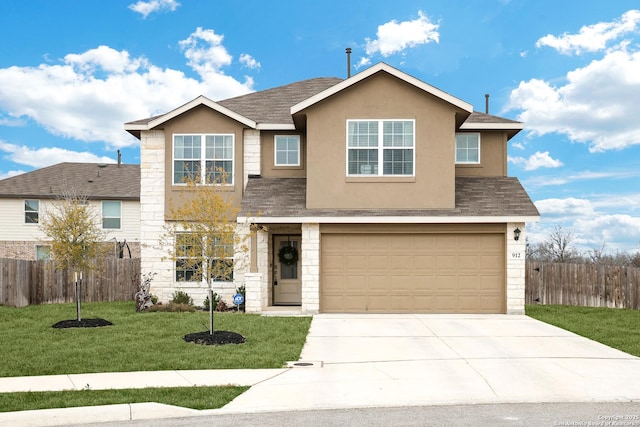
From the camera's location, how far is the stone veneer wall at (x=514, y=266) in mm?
18234

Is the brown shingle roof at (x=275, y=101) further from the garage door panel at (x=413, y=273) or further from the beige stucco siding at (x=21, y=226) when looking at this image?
the beige stucco siding at (x=21, y=226)

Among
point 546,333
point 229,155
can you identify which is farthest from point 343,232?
point 546,333

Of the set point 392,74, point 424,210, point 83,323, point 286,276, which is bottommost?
point 83,323

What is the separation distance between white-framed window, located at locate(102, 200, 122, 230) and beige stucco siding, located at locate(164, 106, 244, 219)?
45.2 ft

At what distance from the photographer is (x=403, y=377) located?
10109 millimetres

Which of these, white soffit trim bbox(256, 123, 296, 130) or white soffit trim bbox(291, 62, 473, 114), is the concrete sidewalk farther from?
white soffit trim bbox(256, 123, 296, 130)

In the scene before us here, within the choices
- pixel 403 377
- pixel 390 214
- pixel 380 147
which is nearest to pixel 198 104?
pixel 380 147

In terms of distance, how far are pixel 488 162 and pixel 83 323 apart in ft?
43.4

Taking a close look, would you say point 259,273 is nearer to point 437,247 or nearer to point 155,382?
point 437,247

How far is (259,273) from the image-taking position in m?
18.7

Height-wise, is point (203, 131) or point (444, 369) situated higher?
point (203, 131)

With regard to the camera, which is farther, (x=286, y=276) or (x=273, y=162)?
(x=273, y=162)

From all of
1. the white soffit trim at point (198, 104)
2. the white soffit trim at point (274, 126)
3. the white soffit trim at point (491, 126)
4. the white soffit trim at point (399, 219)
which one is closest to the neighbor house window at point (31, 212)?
the white soffit trim at point (198, 104)

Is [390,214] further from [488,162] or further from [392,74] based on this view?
[488,162]
